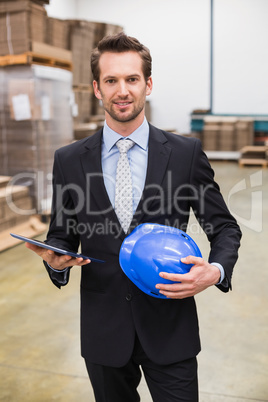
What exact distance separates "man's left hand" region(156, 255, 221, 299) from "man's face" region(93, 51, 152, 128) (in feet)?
1.68

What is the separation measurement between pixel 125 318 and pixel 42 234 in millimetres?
4393

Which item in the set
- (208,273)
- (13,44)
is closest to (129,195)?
(208,273)

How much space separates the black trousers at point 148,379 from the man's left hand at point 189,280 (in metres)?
0.36

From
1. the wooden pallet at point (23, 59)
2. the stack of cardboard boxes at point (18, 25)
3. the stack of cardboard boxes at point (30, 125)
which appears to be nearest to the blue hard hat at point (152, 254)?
the stack of cardboard boxes at point (30, 125)

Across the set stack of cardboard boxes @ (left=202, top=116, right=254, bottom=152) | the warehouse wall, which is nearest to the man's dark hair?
stack of cardboard boxes @ (left=202, top=116, right=254, bottom=152)

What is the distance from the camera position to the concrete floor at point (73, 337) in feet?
8.74

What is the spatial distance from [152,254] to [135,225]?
0.52 ft

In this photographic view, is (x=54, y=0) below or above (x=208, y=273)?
above

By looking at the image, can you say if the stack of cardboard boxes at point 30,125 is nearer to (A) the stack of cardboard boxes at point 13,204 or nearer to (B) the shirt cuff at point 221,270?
(A) the stack of cardboard boxes at point 13,204

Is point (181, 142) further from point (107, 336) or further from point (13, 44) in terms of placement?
point (13, 44)

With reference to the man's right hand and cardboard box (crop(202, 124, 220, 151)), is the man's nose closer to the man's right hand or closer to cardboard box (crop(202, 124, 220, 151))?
the man's right hand

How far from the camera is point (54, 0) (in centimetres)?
1201

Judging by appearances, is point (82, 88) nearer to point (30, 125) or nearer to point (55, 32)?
point (55, 32)

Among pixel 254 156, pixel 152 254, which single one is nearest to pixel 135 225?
pixel 152 254
